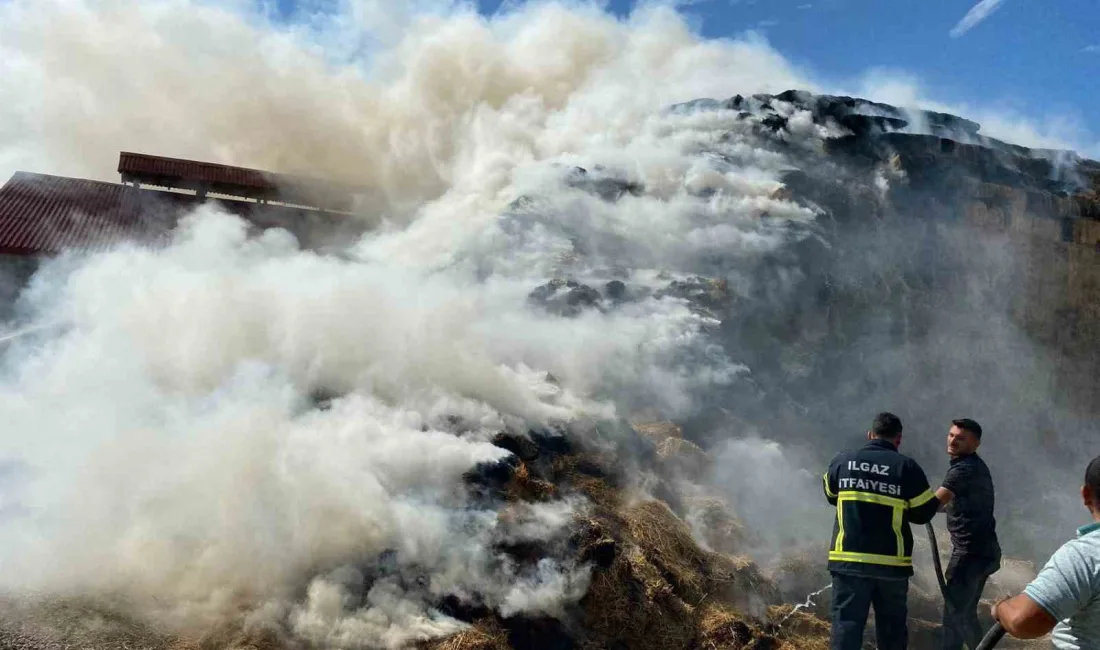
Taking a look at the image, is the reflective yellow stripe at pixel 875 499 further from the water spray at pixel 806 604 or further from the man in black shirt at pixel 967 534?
the water spray at pixel 806 604

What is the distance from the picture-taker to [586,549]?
5.41 m

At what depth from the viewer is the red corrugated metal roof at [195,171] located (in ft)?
52.7

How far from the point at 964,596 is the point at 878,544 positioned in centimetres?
159

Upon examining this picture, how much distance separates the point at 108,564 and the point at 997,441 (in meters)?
12.5

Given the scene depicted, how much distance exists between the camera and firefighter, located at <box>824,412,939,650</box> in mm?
4105

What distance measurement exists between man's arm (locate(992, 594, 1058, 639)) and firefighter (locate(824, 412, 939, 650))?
5.83 feet

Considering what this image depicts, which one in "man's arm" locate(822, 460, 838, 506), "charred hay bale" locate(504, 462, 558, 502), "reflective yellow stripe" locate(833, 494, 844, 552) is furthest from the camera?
"charred hay bale" locate(504, 462, 558, 502)

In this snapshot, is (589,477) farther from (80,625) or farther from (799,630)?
(80,625)

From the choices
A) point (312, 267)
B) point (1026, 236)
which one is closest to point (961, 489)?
point (312, 267)

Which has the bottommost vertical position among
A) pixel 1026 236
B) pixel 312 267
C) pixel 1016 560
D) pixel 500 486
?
pixel 500 486

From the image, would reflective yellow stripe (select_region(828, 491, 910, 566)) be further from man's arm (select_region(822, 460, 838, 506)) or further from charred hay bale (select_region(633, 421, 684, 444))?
charred hay bale (select_region(633, 421, 684, 444))

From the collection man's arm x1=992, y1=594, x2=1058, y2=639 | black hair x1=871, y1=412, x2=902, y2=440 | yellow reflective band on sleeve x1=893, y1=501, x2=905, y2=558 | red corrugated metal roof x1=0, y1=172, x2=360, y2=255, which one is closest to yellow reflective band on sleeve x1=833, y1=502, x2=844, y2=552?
yellow reflective band on sleeve x1=893, y1=501, x2=905, y2=558

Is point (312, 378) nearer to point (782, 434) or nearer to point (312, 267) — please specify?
point (312, 267)

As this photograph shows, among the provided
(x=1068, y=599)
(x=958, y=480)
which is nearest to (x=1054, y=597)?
(x=1068, y=599)
